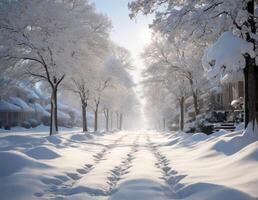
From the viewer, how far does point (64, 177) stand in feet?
33.5

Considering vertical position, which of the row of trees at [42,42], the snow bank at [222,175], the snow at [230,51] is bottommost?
the snow bank at [222,175]

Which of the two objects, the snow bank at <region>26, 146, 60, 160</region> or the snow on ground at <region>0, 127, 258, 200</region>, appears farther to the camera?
the snow bank at <region>26, 146, 60, 160</region>

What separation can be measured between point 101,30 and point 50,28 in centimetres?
1092

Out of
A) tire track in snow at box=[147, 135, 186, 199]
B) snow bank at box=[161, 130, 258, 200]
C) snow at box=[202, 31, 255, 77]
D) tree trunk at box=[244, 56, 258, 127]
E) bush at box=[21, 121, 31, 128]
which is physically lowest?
tire track in snow at box=[147, 135, 186, 199]

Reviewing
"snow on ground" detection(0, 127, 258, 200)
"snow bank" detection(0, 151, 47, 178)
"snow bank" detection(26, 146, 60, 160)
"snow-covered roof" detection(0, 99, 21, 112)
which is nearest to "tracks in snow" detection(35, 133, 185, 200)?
"snow on ground" detection(0, 127, 258, 200)

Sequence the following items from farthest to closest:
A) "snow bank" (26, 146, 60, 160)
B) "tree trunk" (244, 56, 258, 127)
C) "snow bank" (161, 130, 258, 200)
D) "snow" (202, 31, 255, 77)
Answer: "tree trunk" (244, 56, 258, 127) → "snow" (202, 31, 255, 77) → "snow bank" (26, 146, 60, 160) → "snow bank" (161, 130, 258, 200)

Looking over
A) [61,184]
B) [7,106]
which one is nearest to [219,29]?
[61,184]

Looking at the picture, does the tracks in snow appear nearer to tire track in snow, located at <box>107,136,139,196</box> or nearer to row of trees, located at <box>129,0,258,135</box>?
tire track in snow, located at <box>107,136,139,196</box>

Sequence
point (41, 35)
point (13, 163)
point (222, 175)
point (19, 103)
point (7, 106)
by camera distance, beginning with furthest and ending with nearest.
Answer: point (19, 103), point (7, 106), point (41, 35), point (13, 163), point (222, 175)

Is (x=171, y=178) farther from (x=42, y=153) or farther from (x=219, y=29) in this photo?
(x=219, y=29)

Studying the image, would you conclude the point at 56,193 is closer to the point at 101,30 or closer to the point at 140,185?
the point at 140,185

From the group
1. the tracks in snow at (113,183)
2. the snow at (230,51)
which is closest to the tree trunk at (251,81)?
the snow at (230,51)

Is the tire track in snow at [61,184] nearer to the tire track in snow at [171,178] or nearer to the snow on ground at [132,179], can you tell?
the snow on ground at [132,179]

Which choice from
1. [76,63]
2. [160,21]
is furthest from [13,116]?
[160,21]
